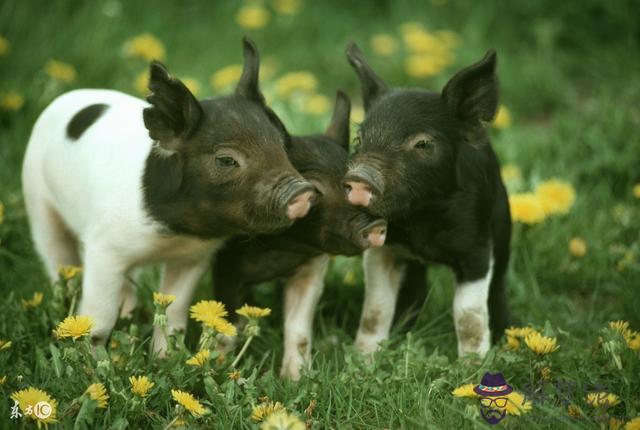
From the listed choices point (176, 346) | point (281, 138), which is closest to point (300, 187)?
point (281, 138)

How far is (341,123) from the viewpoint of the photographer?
3936 millimetres

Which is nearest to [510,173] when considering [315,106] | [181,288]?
[315,106]

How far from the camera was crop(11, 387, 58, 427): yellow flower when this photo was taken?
9.32 feet

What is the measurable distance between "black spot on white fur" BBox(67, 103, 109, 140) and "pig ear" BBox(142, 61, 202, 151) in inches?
28.1

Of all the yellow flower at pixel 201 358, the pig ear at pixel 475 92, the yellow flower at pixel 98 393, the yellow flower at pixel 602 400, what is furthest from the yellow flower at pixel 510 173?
the yellow flower at pixel 98 393

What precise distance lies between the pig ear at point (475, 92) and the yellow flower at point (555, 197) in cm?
130

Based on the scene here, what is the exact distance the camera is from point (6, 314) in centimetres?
397

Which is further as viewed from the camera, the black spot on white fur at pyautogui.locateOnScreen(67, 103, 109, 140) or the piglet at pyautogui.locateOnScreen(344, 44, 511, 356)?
the black spot on white fur at pyautogui.locateOnScreen(67, 103, 109, 140)

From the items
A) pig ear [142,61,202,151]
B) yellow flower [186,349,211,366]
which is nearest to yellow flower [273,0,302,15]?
pig ear [142,61,202,151]

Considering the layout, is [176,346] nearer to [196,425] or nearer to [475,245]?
[196,425]

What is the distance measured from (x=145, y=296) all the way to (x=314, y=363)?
3.15 feet

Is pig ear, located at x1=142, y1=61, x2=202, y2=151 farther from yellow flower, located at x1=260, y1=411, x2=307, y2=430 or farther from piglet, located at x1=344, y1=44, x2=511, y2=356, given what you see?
yellow flower, located at x1=260, y1=411, x2=307, y2=430

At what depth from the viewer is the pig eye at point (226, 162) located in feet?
11.3

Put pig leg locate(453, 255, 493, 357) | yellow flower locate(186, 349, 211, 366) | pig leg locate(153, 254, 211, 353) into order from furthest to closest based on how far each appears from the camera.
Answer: pig leg locate(153, 254, 211, 353) → pig leg locate(453, 255, 493, 357) → yellow flower locate(186, 349, 211, 366)
